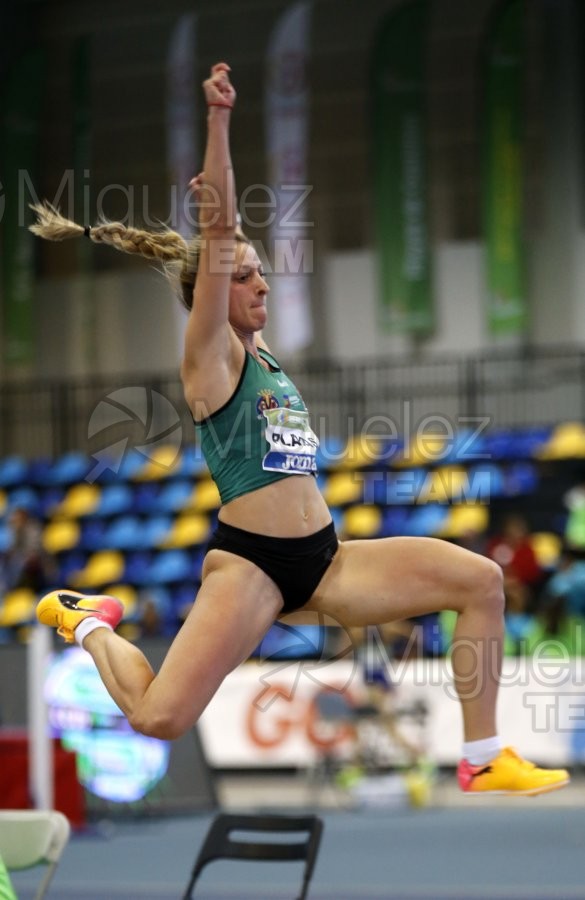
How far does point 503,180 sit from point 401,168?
1272 mm

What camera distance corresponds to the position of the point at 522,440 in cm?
1479

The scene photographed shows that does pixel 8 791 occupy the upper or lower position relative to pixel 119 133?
lower

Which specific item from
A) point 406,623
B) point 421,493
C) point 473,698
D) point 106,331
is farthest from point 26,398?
point 473,698

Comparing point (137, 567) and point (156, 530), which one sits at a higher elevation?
point (156, 530)

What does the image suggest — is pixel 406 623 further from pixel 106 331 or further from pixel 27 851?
pixel 106 331

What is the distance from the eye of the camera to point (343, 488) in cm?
1534

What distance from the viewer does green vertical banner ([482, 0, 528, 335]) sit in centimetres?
1612

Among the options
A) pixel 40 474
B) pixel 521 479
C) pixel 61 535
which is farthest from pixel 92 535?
pixel 521 479

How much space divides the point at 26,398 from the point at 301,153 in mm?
5433

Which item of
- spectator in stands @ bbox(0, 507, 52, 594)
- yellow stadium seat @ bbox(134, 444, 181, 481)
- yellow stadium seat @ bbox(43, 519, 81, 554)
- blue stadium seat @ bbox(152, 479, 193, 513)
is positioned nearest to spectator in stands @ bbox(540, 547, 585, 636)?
blue stadium seat @ bbox(152, 479, 193, 513)

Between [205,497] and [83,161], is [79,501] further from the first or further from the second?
[83,161]

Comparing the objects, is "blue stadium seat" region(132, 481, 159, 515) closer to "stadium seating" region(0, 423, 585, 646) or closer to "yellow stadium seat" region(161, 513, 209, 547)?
"stadium seating" region(0, 423, 585, 646)

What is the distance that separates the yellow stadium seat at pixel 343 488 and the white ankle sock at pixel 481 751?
35.3 ft

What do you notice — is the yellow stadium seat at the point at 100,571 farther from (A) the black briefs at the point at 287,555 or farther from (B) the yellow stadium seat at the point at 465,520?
(A) the black briefs at the point at 287,555
